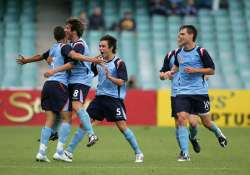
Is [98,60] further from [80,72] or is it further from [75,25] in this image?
[75,25]

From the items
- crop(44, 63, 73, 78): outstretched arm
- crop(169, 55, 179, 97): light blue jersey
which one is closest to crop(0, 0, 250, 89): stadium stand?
crop(169, 55, 179, 97): light blue jersey

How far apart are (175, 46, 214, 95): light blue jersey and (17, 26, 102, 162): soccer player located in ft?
6.31

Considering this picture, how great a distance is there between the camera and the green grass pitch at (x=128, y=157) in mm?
12906

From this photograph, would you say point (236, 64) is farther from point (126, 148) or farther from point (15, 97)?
point (126, 148)

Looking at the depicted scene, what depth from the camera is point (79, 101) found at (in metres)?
14.6

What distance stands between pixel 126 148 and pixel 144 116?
882 centimetres

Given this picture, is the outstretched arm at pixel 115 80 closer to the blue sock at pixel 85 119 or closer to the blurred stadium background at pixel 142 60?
the blue sock at pixel 85 119

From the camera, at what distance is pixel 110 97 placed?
1471 cm

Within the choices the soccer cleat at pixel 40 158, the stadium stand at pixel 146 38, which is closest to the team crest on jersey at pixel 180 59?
the soccer cleat at pixel 40 158

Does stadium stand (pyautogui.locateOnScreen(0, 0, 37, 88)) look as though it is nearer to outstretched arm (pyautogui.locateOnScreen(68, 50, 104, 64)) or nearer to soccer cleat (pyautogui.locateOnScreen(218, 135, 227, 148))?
soccer cleat (pyautogui.locateOnScreen(218, 135, 227, 148))

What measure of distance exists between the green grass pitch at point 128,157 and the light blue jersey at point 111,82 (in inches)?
45.0

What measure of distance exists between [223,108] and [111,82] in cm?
1254

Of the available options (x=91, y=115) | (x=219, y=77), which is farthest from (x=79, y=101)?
(x=219, y=77)

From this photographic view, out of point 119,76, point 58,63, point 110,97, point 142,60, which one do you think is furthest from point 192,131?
point 142,60
